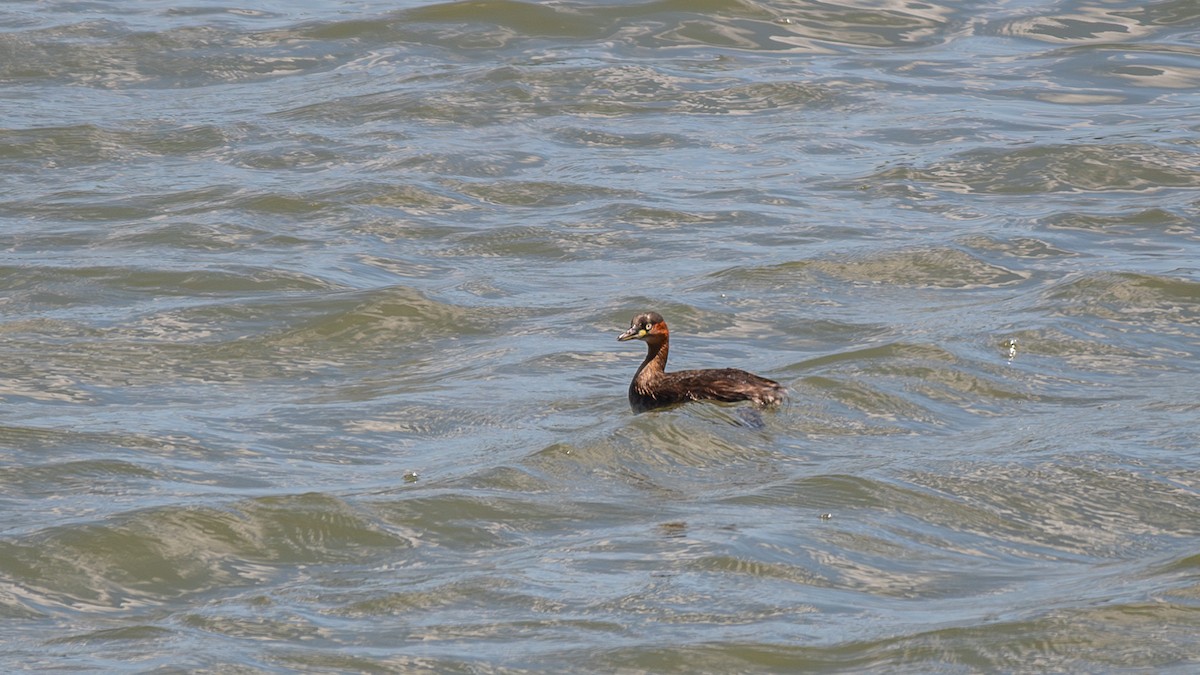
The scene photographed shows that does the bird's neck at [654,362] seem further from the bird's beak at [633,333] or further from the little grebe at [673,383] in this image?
the bird's beak at [633,333]

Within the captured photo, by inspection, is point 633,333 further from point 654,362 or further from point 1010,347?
point 1010,347

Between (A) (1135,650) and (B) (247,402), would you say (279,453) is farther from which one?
(A) (1135,650)

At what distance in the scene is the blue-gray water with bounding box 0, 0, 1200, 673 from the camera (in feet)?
25.1

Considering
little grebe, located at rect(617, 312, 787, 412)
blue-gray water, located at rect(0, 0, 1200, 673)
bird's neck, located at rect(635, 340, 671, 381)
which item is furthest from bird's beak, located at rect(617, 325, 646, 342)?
blue-gray water, located at rect(0, 0, 1200, 673)

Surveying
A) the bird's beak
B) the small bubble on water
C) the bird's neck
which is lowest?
the small bubble on water

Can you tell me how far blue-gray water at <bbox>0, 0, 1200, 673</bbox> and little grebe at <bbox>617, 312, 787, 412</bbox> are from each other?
158 mm

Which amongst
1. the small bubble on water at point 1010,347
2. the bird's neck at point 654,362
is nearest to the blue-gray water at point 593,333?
the small bubble on water at point 1010,347

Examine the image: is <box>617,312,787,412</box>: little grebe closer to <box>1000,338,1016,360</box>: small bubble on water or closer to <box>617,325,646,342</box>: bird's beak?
<box>617,325,646,342</box>: bird's beak

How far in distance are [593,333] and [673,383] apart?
1.41 m

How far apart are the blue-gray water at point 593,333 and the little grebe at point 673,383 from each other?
158 mm

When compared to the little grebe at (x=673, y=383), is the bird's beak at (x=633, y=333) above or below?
above

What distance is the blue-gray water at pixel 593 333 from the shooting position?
766cm

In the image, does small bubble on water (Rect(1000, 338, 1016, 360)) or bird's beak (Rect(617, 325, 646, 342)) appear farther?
small bubble on water (Rect(1000, 338, 1016, 360))

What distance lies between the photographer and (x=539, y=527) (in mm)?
8602
